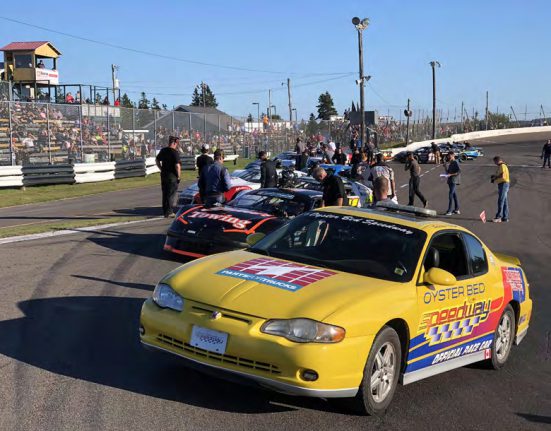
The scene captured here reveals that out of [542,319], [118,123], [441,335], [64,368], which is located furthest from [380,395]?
[118,123]

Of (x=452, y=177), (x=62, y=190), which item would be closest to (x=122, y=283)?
(x=452, y=177)

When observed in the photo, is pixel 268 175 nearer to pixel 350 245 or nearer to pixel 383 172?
pixel 383 172

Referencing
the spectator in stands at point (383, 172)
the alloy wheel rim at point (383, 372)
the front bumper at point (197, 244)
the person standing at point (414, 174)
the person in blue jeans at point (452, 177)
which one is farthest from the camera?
the person standing at point (414, 174)

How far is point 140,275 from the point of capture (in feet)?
30.9

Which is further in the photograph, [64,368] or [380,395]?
[64,368]

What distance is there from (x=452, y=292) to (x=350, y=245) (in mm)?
919

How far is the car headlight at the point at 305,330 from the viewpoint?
4.60 meters

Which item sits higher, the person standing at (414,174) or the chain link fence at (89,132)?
the chain link fence at (89,132)

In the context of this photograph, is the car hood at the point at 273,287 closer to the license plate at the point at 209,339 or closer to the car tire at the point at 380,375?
the license plate at the point at 209,339

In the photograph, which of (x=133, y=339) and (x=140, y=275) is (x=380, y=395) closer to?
(x=133, y=339)

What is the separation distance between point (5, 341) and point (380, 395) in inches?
132

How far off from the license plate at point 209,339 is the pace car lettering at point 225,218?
579 cm

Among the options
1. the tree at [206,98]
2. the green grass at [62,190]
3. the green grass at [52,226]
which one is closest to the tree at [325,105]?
the tree at [206,98]

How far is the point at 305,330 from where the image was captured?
462 centimetres
